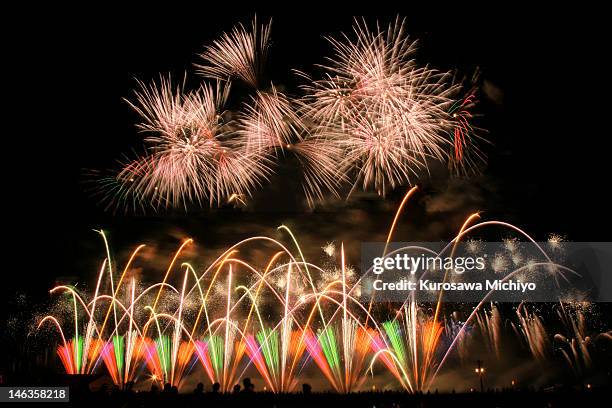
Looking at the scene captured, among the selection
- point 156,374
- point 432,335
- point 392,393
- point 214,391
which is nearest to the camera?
point 214,391

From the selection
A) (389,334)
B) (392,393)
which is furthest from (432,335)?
(392,393)

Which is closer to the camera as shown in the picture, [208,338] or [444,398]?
[444,398]

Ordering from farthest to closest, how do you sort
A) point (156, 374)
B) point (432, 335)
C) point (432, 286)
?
point (156, 374), point (432, 286), point (432, 335)

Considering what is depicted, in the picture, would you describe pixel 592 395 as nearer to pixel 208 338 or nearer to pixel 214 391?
pixel 214 391

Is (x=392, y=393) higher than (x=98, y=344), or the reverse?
(x=98, y=344)

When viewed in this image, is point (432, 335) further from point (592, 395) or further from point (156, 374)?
point (156, 374)

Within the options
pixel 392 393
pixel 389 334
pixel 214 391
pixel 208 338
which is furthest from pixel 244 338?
pixel 214 391

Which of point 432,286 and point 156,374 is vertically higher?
point 432,286

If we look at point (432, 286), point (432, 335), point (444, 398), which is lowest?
point (444, 398)

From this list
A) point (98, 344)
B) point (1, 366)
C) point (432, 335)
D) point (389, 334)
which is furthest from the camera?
point (1, 366)
